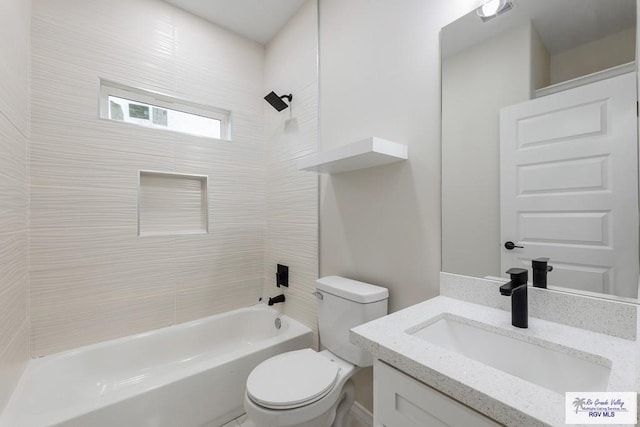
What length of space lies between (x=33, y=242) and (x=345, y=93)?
2026 millimetres

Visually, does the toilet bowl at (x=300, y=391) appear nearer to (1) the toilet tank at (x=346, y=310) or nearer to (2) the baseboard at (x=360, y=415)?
(1) the toilet tank at (x=346, y=310)

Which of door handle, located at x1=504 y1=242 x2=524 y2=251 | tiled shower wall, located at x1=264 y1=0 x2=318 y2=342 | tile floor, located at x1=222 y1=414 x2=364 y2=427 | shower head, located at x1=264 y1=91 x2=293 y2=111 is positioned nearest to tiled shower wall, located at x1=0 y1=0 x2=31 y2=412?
tile floor, located at x1=222 y1=414 x2=364 y2=427

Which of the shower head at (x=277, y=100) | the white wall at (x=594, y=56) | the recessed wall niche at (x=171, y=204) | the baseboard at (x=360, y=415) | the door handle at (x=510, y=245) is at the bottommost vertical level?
the baseboard at (x=360, y=415)

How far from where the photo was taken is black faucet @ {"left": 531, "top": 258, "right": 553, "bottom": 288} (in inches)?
36.7

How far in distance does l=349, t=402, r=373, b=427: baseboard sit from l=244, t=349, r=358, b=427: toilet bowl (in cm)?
18

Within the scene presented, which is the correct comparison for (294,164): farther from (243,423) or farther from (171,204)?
(243,423)

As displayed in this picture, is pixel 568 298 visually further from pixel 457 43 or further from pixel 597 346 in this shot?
pixel 457 43

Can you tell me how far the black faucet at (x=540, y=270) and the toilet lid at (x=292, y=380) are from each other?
2.97ft

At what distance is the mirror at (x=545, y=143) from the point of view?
85cm

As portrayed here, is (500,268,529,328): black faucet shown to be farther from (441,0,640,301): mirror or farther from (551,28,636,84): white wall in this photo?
(551,28,636,84): white wall

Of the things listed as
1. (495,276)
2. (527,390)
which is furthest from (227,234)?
(527,390)

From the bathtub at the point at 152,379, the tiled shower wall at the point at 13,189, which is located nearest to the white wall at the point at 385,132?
the bathtub at the point at 152,379

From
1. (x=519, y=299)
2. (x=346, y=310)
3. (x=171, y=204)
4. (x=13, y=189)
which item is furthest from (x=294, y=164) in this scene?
(x=519, y=299)

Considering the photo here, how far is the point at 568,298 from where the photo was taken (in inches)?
35.3
